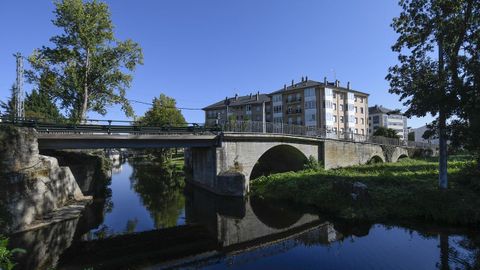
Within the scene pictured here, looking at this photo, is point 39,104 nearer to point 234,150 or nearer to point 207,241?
point 234,150

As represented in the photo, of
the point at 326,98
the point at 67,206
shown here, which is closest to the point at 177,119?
the point at 326,98

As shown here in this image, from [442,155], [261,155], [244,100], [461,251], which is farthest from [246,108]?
[461,251]

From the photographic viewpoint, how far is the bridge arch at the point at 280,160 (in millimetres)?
33875

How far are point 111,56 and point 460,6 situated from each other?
33.3 metres

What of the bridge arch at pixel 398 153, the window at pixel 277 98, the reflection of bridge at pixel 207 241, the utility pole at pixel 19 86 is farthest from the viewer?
the window at pixel 277 98

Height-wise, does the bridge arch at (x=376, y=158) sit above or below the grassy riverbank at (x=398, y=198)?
above

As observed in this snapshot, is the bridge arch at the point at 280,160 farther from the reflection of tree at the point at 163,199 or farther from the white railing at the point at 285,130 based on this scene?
the reflection of tree at the point at 163,199

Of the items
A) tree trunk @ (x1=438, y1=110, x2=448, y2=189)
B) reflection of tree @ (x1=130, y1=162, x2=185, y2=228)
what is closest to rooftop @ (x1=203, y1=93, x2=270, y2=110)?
reflection of tree @ (x1=130, y1=162, x2=185, y2=228)

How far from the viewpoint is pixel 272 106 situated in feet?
255

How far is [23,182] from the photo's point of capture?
16219 mm

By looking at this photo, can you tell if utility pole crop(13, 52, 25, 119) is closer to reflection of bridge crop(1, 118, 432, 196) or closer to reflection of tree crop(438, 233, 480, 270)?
reflection of bridge crop(1, 118, 432, 196)

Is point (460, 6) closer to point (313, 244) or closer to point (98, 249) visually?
point (313, 244)

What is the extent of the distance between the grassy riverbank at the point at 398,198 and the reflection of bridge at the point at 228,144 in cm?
426

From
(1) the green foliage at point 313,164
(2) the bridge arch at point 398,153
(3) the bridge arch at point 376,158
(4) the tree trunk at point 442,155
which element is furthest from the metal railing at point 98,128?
(2) the bridge arch at point 398,153
